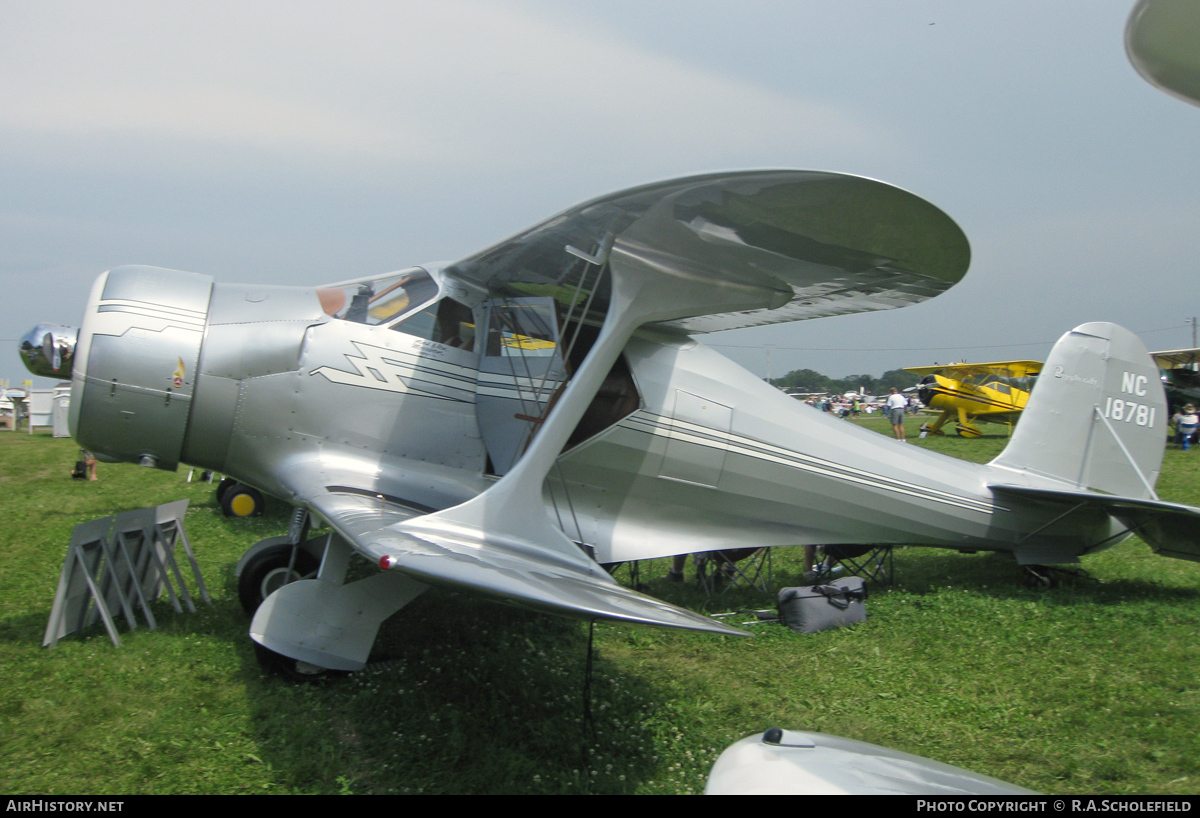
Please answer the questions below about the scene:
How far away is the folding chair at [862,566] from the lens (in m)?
6.75

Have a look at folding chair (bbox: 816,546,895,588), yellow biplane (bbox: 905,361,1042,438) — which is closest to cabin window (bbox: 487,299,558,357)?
folding chair (bbox: 816,546,895,588)

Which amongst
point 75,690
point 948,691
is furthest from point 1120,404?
point 75,690

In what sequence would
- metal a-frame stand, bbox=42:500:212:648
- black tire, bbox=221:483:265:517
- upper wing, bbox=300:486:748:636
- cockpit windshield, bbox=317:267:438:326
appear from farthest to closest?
black tire, bbox=221:483:265:517, cockpit windshield, bbox=317:267:438:326, metal a-frame stand, bbox=42:500:212:648, upper wing, bbox=300:486:748:636

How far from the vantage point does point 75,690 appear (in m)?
4.17

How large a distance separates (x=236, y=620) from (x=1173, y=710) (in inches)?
230

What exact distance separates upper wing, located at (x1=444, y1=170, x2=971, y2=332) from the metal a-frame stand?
2.91 meters

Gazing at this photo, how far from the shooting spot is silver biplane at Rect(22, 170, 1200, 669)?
403 centimetres

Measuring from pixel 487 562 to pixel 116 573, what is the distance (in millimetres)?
3247

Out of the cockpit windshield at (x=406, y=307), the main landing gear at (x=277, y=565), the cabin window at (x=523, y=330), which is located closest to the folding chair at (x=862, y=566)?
the cabin window at (x=523, y=330)

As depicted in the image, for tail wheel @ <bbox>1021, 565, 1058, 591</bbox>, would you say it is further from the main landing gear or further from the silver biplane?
the main landing gear

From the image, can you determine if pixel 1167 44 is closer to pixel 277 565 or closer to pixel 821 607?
pixel 821 607

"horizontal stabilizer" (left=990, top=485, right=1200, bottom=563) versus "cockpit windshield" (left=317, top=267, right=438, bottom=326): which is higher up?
"cockpit windshield" (left=317, top=267, right=438, bottom=326)

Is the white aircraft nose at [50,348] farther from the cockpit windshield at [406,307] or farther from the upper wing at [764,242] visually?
the upper wing at [764,242]

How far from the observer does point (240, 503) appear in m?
9.46
